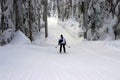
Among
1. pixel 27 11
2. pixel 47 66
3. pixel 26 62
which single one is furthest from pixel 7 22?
pixel 47 66

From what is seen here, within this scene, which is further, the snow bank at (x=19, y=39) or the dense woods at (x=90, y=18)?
the dense woods at (x=90, y=18)

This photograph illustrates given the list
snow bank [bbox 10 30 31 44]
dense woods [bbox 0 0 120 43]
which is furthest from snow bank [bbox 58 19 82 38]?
snow bank [bbox 10 30 31 44]

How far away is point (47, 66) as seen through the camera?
14.9 meters

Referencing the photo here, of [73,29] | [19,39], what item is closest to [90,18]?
[19,39]

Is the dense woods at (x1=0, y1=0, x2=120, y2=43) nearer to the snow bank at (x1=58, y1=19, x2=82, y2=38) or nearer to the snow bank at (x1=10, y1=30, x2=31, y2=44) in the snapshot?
the snow bank at (x1=10, y1=30, x2=31, y2=44)

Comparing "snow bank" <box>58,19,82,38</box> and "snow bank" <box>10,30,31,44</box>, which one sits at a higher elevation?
"snow bank" <box>58,19,82,38</box>

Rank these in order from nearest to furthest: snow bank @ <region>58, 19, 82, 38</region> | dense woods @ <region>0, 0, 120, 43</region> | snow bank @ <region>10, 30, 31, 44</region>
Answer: snow bank @ <region>10, 30, 31, 44</region> < dense woods @ <region>0, 0, 120, 43</region> < snow bank @ <region>58, 19, 82, 38</region>

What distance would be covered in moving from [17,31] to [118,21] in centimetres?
1145

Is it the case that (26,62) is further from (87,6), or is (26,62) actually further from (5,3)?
(87,6)

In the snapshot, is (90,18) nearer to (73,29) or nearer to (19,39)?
(19,39)

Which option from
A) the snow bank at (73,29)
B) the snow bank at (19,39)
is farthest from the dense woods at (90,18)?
the snow bank at (73,29)

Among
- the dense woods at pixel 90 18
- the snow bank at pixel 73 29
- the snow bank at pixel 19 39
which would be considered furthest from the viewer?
the snow bank at pixel 73 29

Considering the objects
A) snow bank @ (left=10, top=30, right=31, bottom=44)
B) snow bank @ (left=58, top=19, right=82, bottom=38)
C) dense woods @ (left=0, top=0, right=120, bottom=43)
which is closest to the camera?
snow bank @ (left=10, top=30, right=31, bottom=44)

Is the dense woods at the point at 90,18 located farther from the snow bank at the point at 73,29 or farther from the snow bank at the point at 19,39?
the snow bank at the point at 73,29
